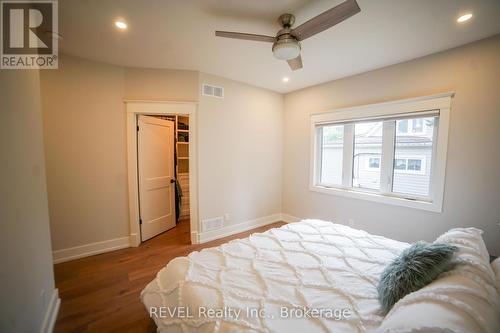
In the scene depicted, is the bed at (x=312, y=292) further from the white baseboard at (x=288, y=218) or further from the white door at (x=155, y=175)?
the white baseboard at (x=288, y=218)

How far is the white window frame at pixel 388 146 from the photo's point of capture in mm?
2395

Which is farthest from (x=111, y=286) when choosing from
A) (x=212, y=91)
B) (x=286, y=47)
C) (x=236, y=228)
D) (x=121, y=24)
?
(x=286, y=47)

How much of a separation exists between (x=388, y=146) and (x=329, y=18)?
2150 mm

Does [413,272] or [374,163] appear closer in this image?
[413,272]

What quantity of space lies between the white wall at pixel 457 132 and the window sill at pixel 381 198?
2.5 inches

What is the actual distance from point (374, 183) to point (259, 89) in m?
2.51

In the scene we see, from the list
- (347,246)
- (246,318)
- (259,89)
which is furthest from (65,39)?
(347,246)

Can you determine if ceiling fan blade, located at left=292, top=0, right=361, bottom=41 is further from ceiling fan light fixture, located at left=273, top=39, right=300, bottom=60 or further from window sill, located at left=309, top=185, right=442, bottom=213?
window sill, located at left=309, top=185, right=442, bottom=213

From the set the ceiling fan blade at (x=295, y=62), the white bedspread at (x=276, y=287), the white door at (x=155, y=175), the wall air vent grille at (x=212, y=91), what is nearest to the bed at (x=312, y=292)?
the white bedspread at (x=276, y=287)

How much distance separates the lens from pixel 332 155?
3.56 metres

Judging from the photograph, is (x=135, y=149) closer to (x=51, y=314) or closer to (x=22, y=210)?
(x=22, y=210)

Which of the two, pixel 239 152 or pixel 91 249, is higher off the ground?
pixel 239 152

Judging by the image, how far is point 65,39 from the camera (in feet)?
7.10

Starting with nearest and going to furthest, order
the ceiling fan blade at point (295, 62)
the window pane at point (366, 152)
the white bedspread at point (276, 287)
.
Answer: the white bedspread at point (276, 287)
the ceiling fan blade at point (295, 62)
the window pane at point (366, 152)
